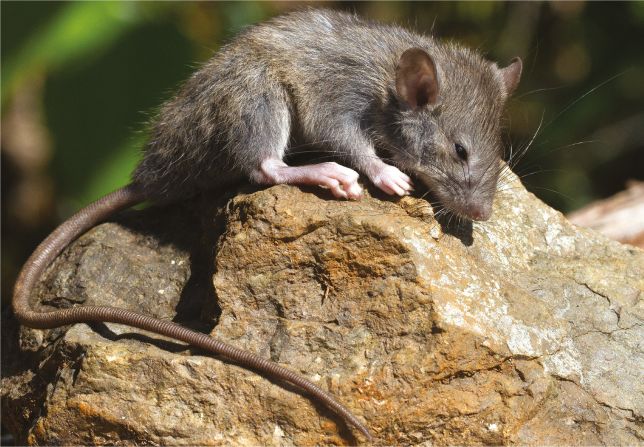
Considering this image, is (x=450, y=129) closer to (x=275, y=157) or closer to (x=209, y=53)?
(x=275, y=157)

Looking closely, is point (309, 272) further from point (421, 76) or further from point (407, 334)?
point (421, 76)

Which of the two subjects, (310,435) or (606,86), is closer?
(310,435)

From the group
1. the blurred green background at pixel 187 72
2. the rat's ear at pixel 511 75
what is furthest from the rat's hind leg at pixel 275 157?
the blurred green background at pixel 187 72

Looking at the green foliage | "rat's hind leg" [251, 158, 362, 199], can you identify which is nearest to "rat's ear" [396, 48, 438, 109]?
"rat's hind leg" [251, 158, 362, 199]

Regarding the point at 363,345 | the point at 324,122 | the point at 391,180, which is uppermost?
the point at 324,122

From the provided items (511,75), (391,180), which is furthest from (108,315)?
(511,75)

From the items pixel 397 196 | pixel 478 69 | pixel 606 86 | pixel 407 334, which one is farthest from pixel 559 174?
pixel 407 334
